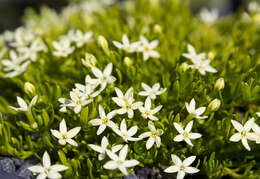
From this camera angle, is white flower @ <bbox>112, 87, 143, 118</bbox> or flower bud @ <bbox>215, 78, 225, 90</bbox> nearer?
white flower @ <bbox>112, 87, 143, 118</bbox>

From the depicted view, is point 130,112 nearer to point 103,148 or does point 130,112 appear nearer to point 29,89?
point 103,148

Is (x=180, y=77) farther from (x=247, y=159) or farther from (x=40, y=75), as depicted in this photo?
(x=40, y=75)

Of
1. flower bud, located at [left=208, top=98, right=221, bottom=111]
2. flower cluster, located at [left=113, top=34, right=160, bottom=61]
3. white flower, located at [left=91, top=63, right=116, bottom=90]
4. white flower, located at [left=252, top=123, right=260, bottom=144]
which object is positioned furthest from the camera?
flower cluster, located at [left=113, top=34, right=160, bottom=61]

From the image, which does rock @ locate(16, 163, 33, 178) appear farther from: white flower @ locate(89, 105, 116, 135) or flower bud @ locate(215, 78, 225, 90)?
flower bud @ locate(215, 78, 225, 90)

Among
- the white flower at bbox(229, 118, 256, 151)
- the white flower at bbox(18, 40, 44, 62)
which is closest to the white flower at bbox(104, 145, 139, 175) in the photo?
the white flower at bbox(229, 118, 256, 151)

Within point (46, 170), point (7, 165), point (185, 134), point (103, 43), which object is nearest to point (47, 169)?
point (46, 170)

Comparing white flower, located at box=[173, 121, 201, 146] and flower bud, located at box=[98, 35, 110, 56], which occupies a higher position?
flower bud, located at box=[98, 35, 110, 56]

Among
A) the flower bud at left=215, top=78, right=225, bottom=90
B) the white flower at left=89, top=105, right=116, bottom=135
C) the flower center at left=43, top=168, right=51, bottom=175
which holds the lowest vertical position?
the flower center at left=43, top=168, right=51, bottom=175

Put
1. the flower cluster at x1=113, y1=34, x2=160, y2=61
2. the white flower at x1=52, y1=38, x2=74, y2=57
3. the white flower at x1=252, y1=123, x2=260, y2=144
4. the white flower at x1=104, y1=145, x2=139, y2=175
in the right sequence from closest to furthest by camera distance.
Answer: the white flower at x1=104, y1=145, x2=139, y2=175 → the white flower at x1=252, y1=123, x2=260, y2=144 → the flower cluster at x1=113, y1=34, x2=160, y2=61 → the white flower at x1=52, y1=38, x2=74, y2=57

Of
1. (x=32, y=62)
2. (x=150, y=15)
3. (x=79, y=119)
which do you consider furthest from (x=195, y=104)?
(x=150, y=15)

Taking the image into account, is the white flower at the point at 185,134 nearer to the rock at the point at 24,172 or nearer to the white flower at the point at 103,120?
the white flower at the point at 103,120
